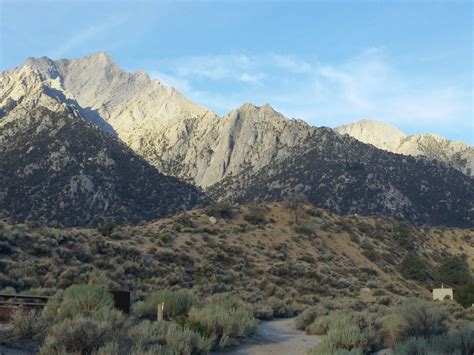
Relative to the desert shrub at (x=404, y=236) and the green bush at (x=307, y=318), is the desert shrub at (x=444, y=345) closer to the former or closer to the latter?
the green bush at (x=307, y=318)

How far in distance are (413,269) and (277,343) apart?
4371 centimetres

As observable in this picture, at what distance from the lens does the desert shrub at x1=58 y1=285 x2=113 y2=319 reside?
13589 millimetres

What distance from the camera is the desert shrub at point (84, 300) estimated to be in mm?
13589

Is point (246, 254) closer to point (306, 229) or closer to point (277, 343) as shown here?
point (306, 229)

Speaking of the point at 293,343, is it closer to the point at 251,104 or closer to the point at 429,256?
the point at 429,256

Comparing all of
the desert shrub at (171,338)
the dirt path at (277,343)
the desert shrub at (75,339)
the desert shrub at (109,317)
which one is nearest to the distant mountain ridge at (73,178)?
the dirt path at (277,343)

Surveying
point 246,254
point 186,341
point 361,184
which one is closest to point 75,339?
point 186,341

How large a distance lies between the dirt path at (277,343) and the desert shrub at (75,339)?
414cm

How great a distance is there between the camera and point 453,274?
52.5 metres

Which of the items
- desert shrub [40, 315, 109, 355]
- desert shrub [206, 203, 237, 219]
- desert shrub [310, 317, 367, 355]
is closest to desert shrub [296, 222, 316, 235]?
desert shrub [206, 203, 237, 219]

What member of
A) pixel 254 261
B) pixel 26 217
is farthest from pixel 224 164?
pixel 254 261

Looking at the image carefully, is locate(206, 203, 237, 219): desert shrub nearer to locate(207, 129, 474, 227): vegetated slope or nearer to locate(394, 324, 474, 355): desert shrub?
locate(394, 324, 474, 355): desert shrub

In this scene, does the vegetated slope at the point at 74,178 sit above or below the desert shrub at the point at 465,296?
above

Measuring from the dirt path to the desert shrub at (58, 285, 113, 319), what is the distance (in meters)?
4.03
